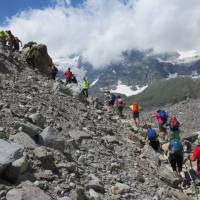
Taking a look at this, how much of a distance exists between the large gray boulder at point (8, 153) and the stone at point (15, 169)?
15 cm

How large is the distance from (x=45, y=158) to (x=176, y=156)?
30.4ft

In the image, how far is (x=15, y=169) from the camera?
46.8 feet

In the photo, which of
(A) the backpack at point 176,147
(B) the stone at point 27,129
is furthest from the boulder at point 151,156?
(B) the stone at point 27,129

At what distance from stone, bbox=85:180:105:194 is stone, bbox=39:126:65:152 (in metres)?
2.37

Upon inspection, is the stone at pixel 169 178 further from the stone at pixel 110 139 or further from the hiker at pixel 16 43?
the hiker at pixel 16 43

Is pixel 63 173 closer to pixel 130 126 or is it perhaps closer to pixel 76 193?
pixel 76 193

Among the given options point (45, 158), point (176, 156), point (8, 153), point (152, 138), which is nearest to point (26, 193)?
point (8, 153)

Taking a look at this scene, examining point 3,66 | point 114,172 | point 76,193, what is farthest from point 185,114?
point 76,193

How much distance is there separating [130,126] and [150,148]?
28.1 ft

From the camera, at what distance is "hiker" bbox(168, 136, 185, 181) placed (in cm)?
2354

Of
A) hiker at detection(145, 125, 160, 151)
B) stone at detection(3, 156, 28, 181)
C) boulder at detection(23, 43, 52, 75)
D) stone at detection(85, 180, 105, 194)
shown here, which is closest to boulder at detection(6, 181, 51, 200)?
stone at detection(3, 156, 28, 181)

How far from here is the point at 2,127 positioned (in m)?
17.9

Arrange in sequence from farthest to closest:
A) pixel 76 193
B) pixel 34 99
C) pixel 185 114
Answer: pixel 185 114, pixel 34 99, pixel 76 193

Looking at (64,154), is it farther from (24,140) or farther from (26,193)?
(26,193)
